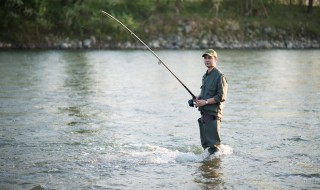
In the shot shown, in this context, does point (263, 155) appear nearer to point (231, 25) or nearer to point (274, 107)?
point (274, 107)

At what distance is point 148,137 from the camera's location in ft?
40.8

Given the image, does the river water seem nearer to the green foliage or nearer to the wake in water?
the wake in water

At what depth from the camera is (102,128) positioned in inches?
533

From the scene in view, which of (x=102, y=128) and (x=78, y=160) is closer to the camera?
(x=78, y=160)

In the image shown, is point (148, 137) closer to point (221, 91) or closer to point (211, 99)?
point (211, 99)

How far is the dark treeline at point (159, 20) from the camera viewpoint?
5572cm

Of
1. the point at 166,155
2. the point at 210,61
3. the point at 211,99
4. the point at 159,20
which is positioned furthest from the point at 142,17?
the point at 211,99

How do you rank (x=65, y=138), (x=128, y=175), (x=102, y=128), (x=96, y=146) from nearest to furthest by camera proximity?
1. (x=128, y=175)
2. (x=96, y=146)
3. (x=65, y=138)
4. (x=102, y=128)

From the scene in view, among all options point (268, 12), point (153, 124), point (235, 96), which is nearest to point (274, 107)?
point (235, 96)

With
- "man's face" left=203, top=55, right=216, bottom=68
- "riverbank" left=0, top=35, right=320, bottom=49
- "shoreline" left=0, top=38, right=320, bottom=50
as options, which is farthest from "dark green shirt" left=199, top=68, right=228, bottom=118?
"riverbank" left=0, top=35, right=320, bottom=49

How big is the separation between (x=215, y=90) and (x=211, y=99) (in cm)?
22

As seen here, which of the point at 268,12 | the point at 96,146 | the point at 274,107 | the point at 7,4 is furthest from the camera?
the point at 268,12

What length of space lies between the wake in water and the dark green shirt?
96cm

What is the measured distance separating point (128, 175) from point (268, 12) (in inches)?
2662
